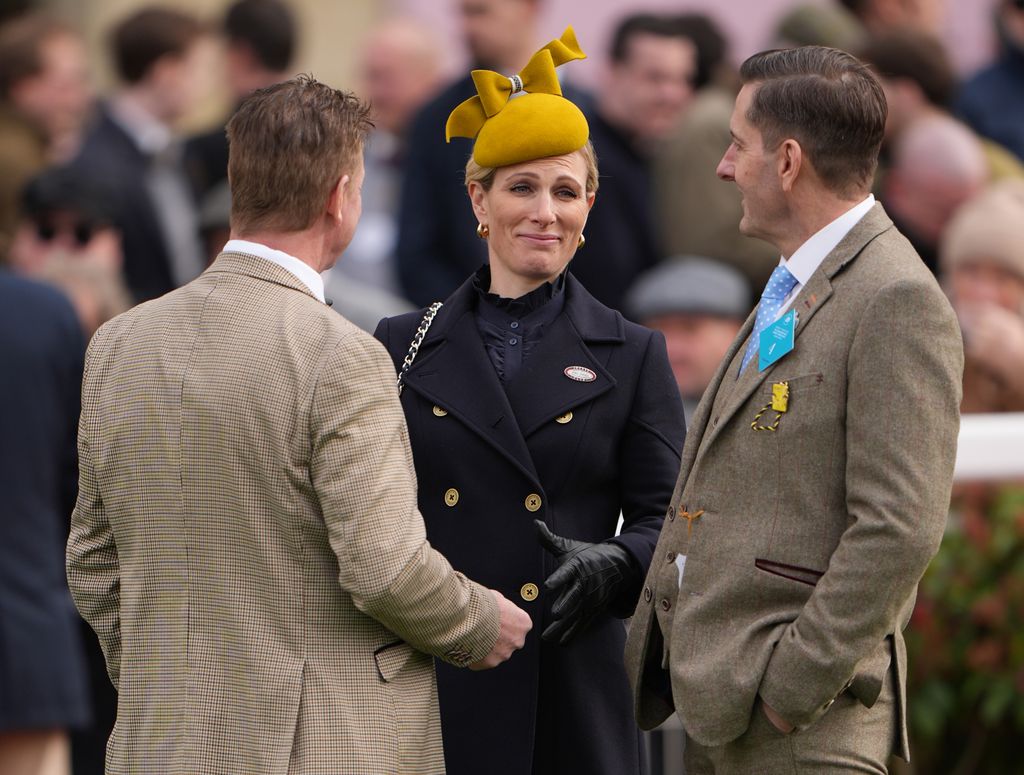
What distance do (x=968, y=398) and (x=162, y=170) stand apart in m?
3.49

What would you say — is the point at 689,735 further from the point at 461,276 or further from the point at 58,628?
the point at 461,276

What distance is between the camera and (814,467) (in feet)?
11.6

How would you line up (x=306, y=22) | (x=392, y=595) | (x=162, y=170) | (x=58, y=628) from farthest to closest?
(x=306, y=22)
(x=162, y=170)
(x=58, y=628)
(x=392, y=595)

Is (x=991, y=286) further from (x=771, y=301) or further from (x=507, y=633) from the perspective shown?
(x=507, y=633)

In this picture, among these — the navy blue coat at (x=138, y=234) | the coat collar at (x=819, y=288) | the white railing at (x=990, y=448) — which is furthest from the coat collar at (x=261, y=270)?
the navy blue coat at (x=138, y=234)

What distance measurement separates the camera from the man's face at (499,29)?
23.4ft

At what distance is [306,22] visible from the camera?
1166 cm

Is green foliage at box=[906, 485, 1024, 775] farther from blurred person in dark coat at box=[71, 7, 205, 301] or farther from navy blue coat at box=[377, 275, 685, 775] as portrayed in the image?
blurred person in dark coat at box=[71, 7, 205, 301]

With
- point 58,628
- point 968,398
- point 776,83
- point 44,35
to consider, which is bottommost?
point 58,628

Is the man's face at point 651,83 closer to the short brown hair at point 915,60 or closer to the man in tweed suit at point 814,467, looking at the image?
the short brown hair at point 915,60

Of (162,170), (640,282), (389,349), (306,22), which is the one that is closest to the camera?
(389,349)


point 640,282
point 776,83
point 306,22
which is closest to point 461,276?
point 640,282

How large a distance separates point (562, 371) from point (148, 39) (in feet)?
15.5

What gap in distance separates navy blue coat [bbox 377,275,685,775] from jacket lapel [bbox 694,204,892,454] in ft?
1.31
